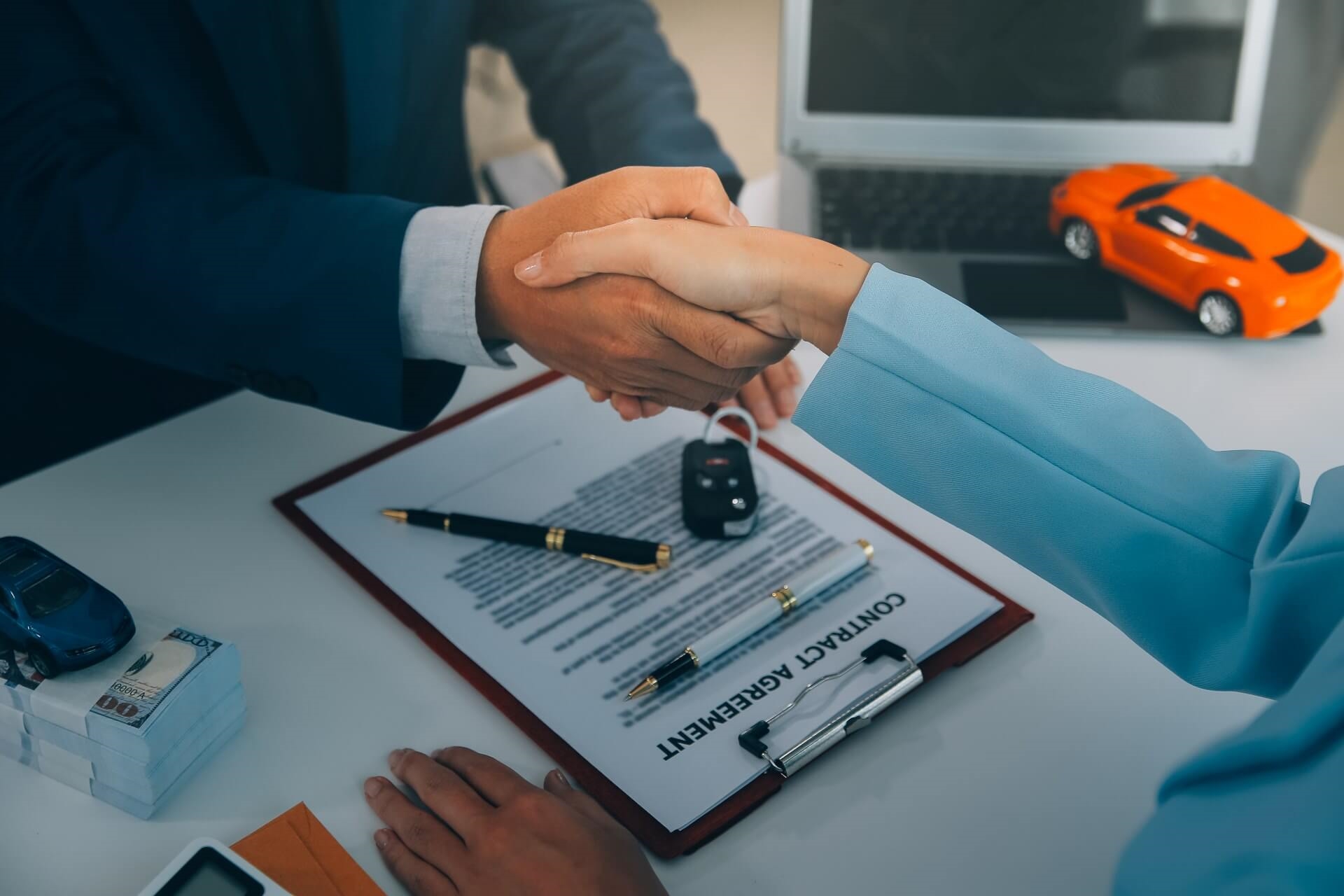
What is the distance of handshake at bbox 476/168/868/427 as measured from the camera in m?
0.78

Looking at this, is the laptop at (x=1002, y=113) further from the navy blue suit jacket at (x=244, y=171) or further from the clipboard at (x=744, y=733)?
the clipboard at (x=744, y=733)

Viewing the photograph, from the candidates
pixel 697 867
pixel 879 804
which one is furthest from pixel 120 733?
pixel 879 804

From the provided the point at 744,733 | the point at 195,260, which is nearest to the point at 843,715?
the point at 744,733

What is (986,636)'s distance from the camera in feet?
2.37

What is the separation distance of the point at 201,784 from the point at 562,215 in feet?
1.52

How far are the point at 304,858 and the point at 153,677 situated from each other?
0.13 meters

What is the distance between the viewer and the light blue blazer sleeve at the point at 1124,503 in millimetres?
492

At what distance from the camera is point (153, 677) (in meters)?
0.61

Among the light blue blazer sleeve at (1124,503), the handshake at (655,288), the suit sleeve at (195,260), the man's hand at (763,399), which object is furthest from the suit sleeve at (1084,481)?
the suit sleeve at (195,260)

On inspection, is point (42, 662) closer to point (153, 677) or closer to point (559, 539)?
point (153, 677)

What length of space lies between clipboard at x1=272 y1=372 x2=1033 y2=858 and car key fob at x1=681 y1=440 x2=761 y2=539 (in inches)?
2.5

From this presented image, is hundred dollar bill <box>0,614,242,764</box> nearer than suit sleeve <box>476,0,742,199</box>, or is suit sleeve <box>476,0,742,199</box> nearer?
hundred dollar bill <box>0,614,242,764</box>

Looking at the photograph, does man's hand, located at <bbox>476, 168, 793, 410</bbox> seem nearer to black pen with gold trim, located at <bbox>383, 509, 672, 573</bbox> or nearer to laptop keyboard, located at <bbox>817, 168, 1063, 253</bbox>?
black pen with gold trim, located at <bbox>383, 509, 672, 573</bbox>

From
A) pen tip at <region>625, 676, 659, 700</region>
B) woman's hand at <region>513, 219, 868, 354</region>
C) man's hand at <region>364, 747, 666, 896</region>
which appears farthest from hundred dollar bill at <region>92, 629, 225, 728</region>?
woman's hand at <region>513, 219, 868, 354</region>
